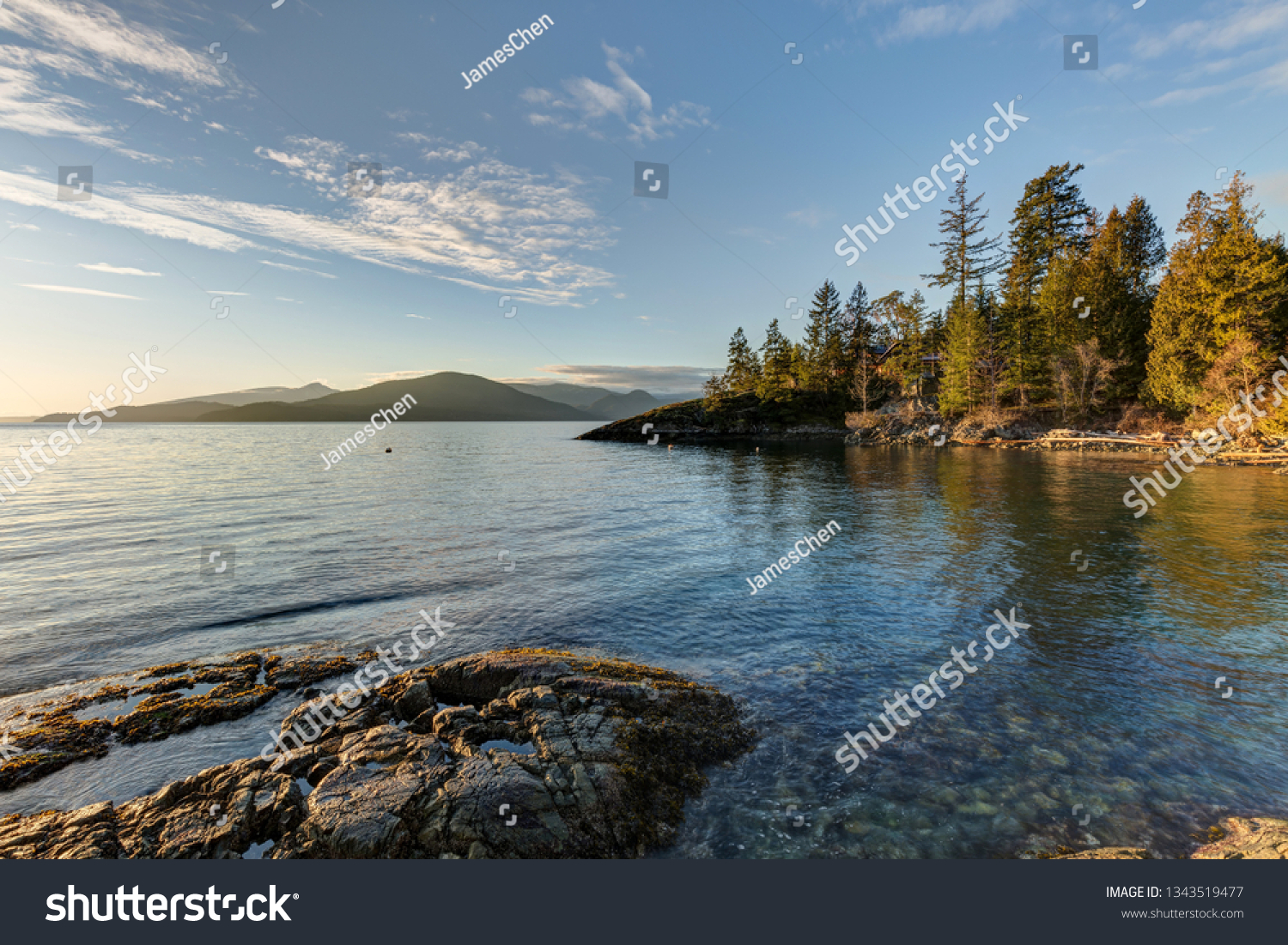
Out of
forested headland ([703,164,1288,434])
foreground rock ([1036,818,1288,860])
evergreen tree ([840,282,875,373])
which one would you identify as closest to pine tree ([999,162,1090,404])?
forested headland ([703,164,1288,434])

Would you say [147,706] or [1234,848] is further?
[147,706]

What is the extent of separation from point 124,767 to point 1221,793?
20.4m

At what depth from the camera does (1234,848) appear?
7.30m

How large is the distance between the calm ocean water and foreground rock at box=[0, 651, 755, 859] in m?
1.08

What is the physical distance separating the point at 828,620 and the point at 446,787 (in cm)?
1285

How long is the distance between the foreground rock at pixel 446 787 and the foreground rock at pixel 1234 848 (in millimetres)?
5422

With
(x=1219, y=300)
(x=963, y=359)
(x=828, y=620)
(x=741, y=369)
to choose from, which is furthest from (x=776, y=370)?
(x=828, y=620)

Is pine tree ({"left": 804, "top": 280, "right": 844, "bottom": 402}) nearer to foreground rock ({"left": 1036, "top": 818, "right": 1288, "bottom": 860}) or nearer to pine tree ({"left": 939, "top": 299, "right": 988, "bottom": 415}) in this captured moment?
pine tree ({"left": 939, "top": 299, "right": 988, "bottom": 415})

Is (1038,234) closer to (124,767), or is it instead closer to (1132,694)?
(1132,694)

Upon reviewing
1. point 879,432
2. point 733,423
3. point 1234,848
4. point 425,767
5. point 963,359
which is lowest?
point 1234,848

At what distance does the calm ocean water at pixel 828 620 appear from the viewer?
348 inches

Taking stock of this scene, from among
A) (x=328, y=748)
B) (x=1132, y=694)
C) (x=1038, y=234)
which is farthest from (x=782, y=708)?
(x=1038, y=234)

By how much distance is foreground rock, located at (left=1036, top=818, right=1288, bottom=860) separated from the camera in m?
7.07

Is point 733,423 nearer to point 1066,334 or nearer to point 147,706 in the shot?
point 1066,334
